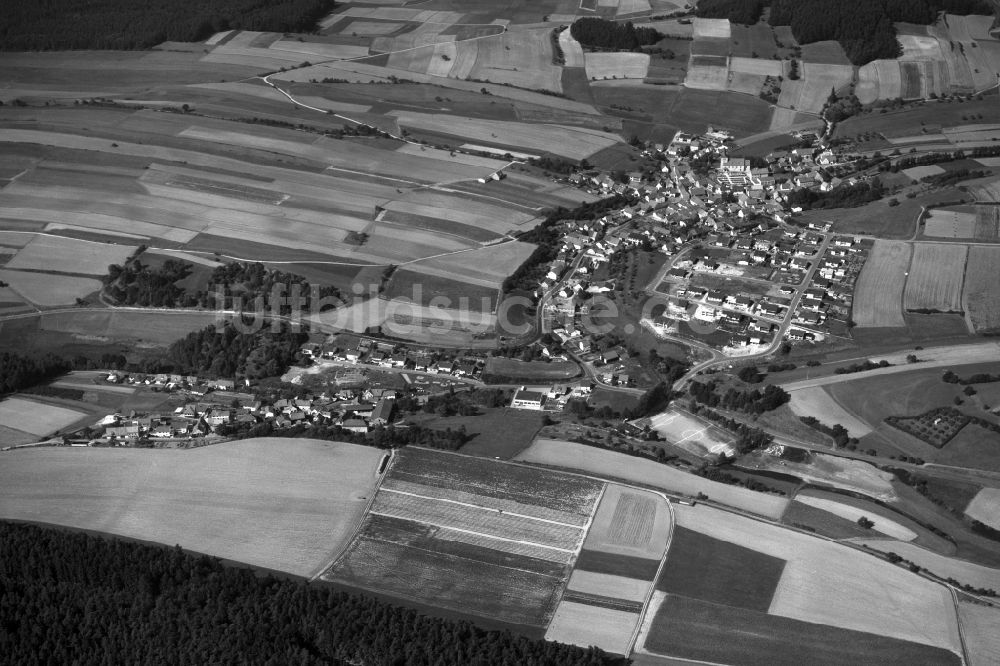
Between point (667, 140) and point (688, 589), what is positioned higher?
point (667, 140)

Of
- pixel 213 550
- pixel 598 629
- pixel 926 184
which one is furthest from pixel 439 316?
pixel 926 184

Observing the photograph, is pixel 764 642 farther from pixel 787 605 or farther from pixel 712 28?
pixel 712 28

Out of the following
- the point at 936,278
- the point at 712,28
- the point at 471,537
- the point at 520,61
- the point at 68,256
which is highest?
the point at 712,28

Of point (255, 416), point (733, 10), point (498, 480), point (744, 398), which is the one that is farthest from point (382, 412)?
point (733, 10)

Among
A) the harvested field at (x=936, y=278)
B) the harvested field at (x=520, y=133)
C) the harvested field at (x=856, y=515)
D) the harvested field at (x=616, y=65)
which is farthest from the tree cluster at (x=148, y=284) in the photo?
the harvested field at (x=616, y=65)

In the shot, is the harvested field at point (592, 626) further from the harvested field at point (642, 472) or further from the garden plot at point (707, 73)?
the garden plot at point (707, 73)

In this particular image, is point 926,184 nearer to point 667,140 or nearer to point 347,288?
point 667,140
